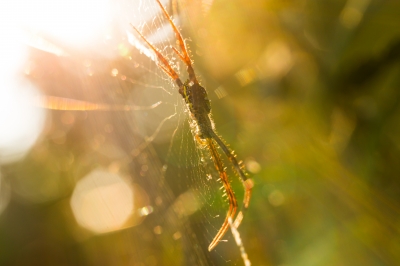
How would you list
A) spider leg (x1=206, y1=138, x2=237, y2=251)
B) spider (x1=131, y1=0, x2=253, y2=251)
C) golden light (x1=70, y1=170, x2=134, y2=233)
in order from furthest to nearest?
golden light (x1=70, y1=170, x2=134, y2=233) → spider leg (x1=206, y1=138, x2=237, y2=251) → spider (x1=131, y1=0, x2=253, y2=251)

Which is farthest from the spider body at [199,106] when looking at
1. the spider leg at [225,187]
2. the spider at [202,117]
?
the spider leg at [225,187]

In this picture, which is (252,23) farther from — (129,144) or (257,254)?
(129,144)

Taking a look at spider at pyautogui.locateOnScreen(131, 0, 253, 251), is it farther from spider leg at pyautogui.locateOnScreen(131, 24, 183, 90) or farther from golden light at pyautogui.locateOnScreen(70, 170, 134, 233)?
golden light at pyautogui.locateOnScreen(70, 170, 134, 233)

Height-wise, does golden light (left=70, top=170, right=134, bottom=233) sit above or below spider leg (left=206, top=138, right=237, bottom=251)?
above

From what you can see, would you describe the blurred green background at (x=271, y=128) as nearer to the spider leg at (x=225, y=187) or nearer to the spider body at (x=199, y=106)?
the spider leg at (x=225, y=187)

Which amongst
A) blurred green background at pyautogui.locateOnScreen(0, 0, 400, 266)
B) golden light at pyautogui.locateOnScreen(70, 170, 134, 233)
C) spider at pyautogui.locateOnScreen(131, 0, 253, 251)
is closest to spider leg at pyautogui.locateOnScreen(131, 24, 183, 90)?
spider at pyautogui.locateOnScreen(131, 0, 253, 251)

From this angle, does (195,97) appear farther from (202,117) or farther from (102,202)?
(102,202)
